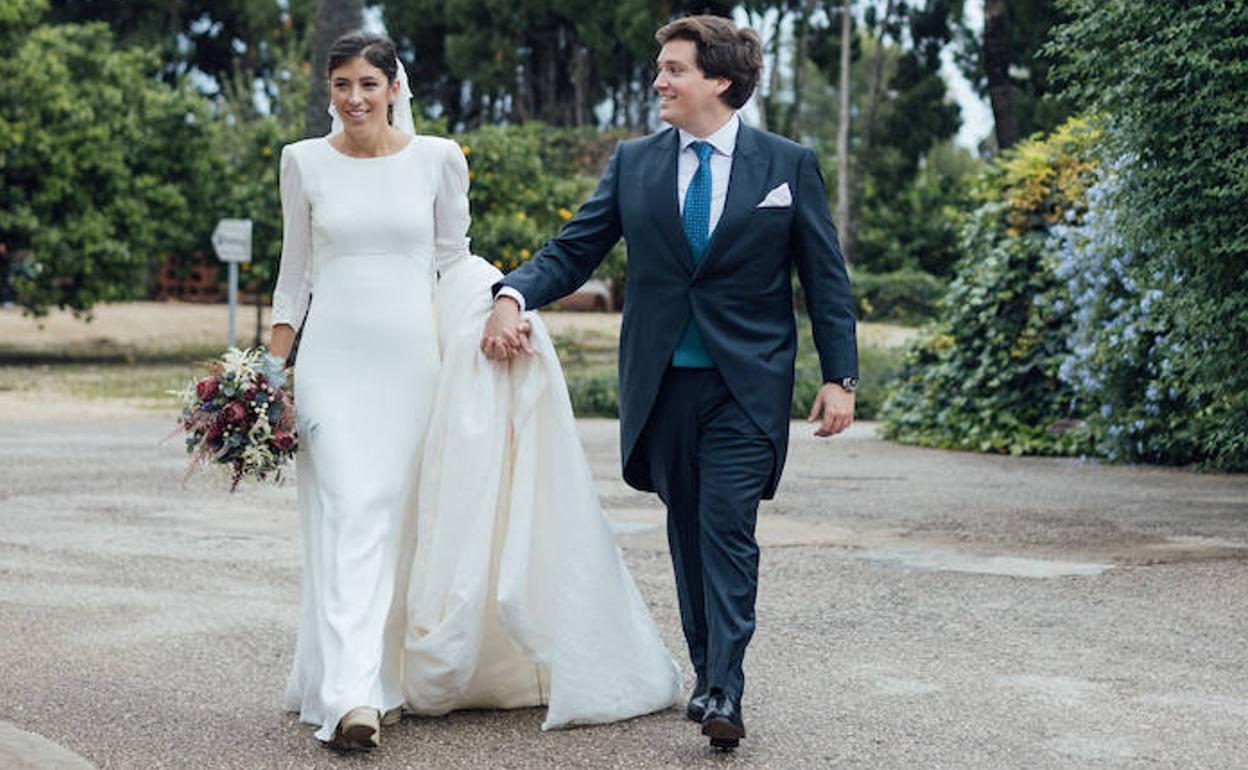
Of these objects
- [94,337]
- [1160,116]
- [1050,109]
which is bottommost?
[94,337]

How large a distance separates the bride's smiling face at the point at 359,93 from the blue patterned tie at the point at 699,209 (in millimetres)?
910

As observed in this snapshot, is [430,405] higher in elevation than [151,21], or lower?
lower

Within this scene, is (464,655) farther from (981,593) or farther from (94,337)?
(94,337)

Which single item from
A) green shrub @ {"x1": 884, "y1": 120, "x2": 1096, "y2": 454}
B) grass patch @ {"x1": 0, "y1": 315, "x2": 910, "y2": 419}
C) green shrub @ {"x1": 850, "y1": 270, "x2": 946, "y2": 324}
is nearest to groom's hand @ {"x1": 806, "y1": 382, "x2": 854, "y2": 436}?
green shrub @ {"x1": 884, "y1": 120, "x2": 1096, "y2": 454}

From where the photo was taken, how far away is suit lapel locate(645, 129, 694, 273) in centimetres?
525

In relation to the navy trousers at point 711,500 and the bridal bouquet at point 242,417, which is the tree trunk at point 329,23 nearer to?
the bridal bouquet at point 242,417

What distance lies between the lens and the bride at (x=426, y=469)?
17.5 feet

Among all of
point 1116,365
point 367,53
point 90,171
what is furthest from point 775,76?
point 367,53

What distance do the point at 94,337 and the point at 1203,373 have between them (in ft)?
88.8

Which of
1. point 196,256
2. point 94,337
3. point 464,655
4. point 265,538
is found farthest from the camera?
point 94,337

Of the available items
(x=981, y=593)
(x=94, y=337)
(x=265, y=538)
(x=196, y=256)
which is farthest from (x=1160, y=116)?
(x=94, y=337)

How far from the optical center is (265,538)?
9.38m

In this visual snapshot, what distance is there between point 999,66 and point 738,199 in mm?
17785

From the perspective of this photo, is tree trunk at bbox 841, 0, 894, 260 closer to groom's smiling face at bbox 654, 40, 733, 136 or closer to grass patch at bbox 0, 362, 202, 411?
grass patch at bbox 0, 362, 202, 411
